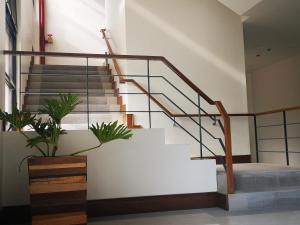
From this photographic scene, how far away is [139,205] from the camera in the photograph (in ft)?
12.6

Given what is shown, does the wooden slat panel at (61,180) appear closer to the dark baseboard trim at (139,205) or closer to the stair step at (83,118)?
the dark baseboard trim at (139,205)

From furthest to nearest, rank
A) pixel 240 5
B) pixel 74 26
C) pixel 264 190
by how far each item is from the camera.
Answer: pixel 74 26 < pixel 240 5 < pixel 264 190

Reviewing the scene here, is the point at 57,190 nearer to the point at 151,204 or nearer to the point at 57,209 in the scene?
the point at 57,209

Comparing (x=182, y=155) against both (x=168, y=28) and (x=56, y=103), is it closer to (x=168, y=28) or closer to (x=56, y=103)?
(x=56, y=103)

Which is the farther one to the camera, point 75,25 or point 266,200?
point 75,25

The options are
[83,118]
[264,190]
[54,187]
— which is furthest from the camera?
[83,118]

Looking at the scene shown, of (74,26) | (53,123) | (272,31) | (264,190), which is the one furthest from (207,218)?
(74,26)

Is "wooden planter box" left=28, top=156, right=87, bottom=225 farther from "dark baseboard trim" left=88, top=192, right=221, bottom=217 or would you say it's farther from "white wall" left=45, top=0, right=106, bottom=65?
"white wall" left=45, top=0, right=106, bottom=65

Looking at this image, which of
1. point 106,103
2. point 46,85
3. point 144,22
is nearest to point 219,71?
point 144,22

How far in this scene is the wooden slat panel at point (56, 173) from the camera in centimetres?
299

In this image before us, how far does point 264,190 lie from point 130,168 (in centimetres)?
167

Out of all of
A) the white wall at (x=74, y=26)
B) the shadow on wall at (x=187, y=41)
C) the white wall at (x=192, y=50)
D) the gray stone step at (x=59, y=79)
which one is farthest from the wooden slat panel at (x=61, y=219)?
the white wall at (x=74, y=26)

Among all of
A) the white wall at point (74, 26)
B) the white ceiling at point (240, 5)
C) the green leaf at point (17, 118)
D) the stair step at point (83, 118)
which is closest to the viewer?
the green leaf at point (17, 118)

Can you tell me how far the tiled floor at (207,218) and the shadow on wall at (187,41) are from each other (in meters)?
3.06
